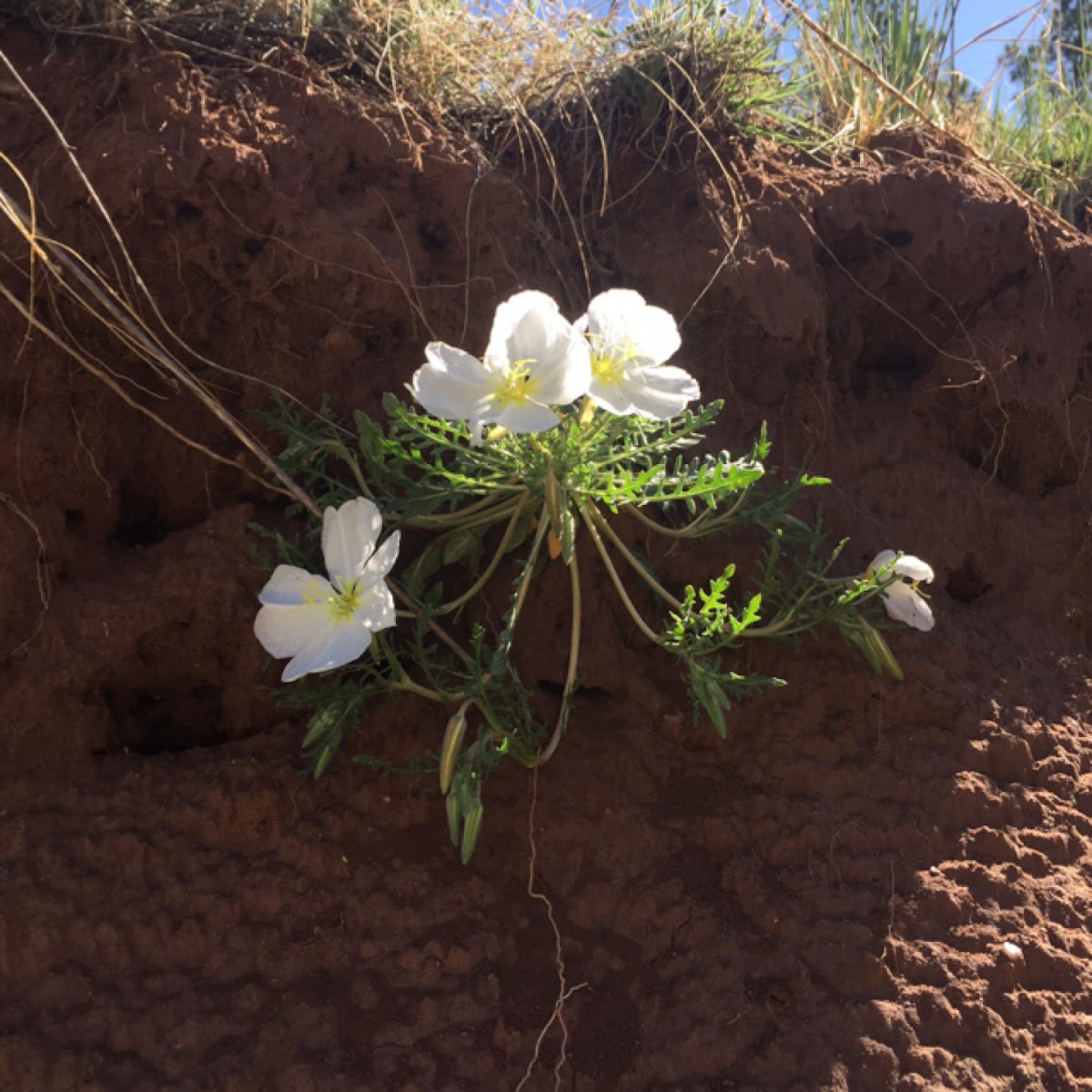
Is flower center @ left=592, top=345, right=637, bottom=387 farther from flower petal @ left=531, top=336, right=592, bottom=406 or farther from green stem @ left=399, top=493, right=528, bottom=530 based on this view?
green stem @ left=399, top=493, right=528, bottom=530

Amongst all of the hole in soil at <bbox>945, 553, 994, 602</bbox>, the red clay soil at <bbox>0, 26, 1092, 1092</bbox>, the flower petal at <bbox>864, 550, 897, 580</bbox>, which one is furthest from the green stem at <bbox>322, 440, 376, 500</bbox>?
the hole in soil at <bbox>945, 553, 994, 602</bbox>

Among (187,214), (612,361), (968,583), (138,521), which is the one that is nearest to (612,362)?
(612,361)

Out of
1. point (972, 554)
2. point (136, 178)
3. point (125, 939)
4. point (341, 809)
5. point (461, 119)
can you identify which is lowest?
point (125, 939)

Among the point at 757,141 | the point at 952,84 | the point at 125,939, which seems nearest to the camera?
the point at 125,939

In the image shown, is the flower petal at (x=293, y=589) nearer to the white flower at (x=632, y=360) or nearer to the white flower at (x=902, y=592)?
the white flower at (x=632, y=360)

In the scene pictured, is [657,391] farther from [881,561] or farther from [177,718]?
[177,718]

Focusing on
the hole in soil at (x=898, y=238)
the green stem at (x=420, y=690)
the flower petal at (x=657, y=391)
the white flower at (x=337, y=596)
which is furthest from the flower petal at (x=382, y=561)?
the hole in soil at (x=898, y=238)

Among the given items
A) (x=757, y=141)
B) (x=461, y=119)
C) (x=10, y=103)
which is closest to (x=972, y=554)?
(x=757, y=141)

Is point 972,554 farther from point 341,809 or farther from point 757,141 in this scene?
point 341,809
